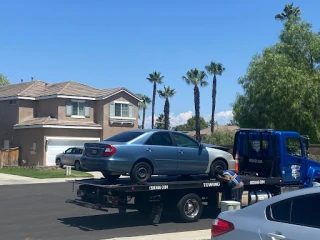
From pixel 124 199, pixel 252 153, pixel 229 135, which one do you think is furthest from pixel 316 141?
pixel 124 199

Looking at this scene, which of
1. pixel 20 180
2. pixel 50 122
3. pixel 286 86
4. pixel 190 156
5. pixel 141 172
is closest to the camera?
pixel 141 172

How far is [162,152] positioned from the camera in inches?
494

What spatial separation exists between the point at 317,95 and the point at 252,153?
62.0ft

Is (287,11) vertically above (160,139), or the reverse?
(287,11)

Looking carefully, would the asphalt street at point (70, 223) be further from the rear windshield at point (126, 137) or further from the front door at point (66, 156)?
the front door at point (66, 156)

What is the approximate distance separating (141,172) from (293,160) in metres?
4.60

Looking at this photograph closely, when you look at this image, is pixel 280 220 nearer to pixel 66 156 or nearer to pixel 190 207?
pixel 190 207

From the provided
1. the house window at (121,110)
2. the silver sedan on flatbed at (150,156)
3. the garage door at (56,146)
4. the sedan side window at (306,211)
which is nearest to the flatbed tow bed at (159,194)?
the silver sedan on flatbed at (150,156)

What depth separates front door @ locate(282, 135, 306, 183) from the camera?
1395cm

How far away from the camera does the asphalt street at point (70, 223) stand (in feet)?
36.6

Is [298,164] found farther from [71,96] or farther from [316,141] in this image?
[71,96]

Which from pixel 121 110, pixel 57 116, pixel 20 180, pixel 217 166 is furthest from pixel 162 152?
pixel 121 110

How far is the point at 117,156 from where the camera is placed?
38.7ft

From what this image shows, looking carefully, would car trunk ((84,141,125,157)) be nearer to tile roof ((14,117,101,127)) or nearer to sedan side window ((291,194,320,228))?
sedan side window ((291,194,320,228))
